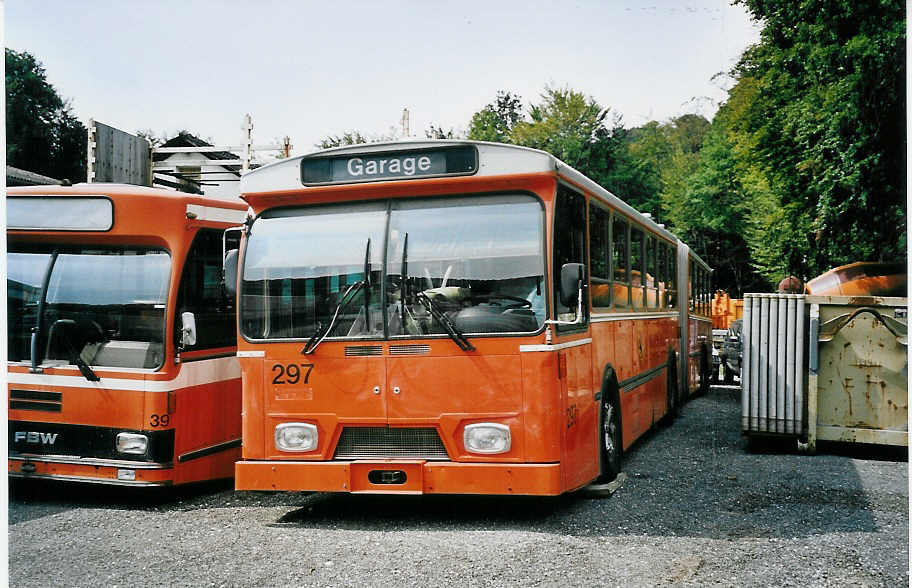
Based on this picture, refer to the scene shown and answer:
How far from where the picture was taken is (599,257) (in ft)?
28.6

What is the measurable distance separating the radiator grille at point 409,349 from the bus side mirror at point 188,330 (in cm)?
205

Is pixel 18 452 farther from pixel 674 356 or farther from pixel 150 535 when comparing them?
pixel 674 356

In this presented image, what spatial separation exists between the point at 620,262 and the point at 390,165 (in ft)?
11.4

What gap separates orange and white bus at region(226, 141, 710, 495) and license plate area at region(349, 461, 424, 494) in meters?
0.01

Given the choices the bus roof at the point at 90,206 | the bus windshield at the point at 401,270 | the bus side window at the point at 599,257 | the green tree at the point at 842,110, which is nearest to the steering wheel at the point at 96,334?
the bus roof at the point at 90,206

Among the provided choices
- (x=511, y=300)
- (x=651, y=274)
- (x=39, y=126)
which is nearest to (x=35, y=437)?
(x=511, y=300)

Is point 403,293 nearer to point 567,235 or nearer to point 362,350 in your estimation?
point 362,350

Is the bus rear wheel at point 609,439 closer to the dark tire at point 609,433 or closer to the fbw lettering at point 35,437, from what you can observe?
the dark tire at point 609,433

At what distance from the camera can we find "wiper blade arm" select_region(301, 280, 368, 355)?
7.14 metres

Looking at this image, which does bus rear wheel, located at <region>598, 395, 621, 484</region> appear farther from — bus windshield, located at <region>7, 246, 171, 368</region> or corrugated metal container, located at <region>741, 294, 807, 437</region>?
bus windshield, located at <region>7, 246, 171, 368</region>

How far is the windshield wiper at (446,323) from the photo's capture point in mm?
6926

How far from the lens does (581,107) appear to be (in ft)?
155

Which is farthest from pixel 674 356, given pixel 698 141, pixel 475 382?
pixel 698 141

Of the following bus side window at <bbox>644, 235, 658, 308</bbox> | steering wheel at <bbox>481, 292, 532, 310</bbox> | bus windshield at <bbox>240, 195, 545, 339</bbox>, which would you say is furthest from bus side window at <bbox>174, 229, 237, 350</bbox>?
bus side window at <bbox>644, 235, 658, 308</bbox>
